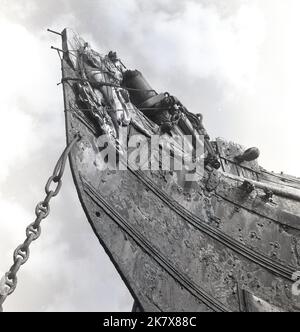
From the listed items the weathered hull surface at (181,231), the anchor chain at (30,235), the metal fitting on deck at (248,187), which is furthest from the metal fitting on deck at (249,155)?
the anchor chain at (30,235)

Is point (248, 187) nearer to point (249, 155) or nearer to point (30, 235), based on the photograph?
point (249, 155)

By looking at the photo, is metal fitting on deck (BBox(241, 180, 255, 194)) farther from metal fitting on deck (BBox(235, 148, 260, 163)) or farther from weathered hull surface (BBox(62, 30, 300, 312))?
metal fitting on deck (BBox(235, 148, 260, 163))

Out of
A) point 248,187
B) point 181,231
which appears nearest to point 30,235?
point 181,231

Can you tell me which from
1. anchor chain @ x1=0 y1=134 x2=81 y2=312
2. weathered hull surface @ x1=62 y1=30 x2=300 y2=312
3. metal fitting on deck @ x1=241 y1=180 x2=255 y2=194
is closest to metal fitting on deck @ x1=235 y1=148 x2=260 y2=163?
weathered hull surface @ x1=62 y1=30 x2=300 y2=312

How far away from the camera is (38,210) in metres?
4.16

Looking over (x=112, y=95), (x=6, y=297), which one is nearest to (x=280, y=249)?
(x=112, y=95)

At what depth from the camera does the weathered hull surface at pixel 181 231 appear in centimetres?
573

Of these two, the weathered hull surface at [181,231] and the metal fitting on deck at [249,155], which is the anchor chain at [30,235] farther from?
the metal fitting on deck at [249,155]

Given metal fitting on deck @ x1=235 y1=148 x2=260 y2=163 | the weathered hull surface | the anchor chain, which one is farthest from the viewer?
metal fitting on deck @ x1=235 y1=148 x2=260 y2=163

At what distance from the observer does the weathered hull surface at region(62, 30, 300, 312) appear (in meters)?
5.73

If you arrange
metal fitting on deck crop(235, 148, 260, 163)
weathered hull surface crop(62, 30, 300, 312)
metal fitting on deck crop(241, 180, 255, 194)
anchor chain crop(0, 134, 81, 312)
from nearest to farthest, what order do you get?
anchor chain crop(0, 134, 81, 312) → weathered hull surface crop(62, 30, 300, 312) → metal fitting on deck crop(241, 180, 255, 194) → metal fitting on deck crop(235, 148, 260, 163)

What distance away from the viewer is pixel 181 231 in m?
6.45

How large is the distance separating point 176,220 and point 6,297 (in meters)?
3.39

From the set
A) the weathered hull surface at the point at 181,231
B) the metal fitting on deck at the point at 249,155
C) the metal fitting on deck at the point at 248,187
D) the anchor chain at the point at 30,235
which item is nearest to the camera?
the anchor chain at the point at 30,235
